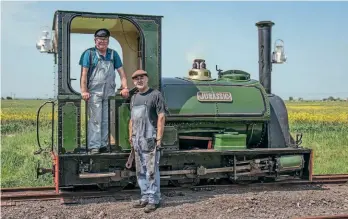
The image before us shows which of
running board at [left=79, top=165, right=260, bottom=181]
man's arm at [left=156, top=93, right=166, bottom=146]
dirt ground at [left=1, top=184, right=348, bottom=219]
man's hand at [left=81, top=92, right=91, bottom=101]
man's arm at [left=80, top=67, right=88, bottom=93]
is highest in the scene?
man's arm at [left=80, top=67, right=88, bottom=93]

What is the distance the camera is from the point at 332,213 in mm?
6223


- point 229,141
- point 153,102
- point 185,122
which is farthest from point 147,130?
point 229,141

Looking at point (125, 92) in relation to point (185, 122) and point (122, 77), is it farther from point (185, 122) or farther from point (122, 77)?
point (185, 122)

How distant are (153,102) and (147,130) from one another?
0.41 metres

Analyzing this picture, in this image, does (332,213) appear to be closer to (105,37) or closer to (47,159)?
(105,37)

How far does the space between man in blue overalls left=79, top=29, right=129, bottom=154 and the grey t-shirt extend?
1.07 feet

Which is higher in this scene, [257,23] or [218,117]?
[257,23]

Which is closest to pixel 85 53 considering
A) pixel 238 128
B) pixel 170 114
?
pixel 170 114

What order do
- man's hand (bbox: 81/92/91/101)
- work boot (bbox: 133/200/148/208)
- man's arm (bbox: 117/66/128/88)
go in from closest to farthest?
work boot (bbox: 133/200/148/208) → man's hand (bbox: 81/92/91/101) → man's arm (bbox: 117/66/128/88)

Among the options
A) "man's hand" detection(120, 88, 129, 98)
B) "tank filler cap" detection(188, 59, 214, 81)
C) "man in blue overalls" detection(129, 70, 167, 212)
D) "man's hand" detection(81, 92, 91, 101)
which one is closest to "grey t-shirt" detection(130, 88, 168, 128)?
"man in blue overalls" detection(129, 70, 167, 212)

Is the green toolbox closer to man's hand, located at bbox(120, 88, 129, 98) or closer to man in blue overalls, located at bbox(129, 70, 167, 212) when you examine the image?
man in blue overalls, located at bbox(129, 70, 167, 212)

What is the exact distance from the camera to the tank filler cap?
8469 millimetres

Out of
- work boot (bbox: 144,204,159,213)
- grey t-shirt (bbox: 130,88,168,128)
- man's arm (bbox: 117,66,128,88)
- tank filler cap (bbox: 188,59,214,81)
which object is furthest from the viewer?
tank filler cap (bbox: 188,59,214,81)

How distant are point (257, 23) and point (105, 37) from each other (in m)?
3.41
